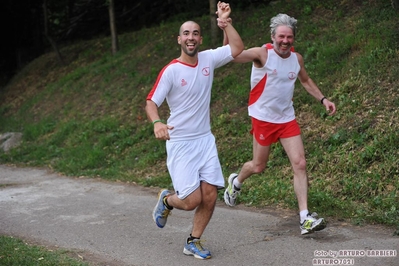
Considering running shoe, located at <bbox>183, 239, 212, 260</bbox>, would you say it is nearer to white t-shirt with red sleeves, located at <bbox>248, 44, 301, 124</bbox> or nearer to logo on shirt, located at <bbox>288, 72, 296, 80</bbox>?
white t-shirt with red sleeves, located at <bbox>248, 44, 301, 124</bbox>

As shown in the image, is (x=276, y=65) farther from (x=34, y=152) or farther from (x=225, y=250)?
(x=34, y=152)

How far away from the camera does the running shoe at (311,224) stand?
6.29m

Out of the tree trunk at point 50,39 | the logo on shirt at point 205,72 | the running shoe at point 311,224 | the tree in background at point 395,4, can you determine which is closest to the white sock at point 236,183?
the running shoe at point 311,224

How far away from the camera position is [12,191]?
10.5 m

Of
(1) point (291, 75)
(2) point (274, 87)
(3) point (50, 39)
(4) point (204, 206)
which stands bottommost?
(4) point (204, 206)

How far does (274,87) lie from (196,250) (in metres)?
1.87

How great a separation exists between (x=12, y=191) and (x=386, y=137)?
5.86m

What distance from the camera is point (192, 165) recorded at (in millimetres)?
5953

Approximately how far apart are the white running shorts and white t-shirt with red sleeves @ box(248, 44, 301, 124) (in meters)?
1.03

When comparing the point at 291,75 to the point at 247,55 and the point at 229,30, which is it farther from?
the point at 229,30

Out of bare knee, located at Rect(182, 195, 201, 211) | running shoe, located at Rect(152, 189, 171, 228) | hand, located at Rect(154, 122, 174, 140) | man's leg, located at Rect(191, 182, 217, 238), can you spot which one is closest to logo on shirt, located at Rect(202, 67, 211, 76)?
hand, located at Rect(154, 122, 174, 140)

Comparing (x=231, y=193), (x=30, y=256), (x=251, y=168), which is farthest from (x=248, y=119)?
(x=30, y=256)

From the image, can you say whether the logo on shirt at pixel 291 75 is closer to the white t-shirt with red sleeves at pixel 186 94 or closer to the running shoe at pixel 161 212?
the white t-shirt with red sleeves at pixel 186 94

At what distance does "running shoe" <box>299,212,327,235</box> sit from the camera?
629cm
